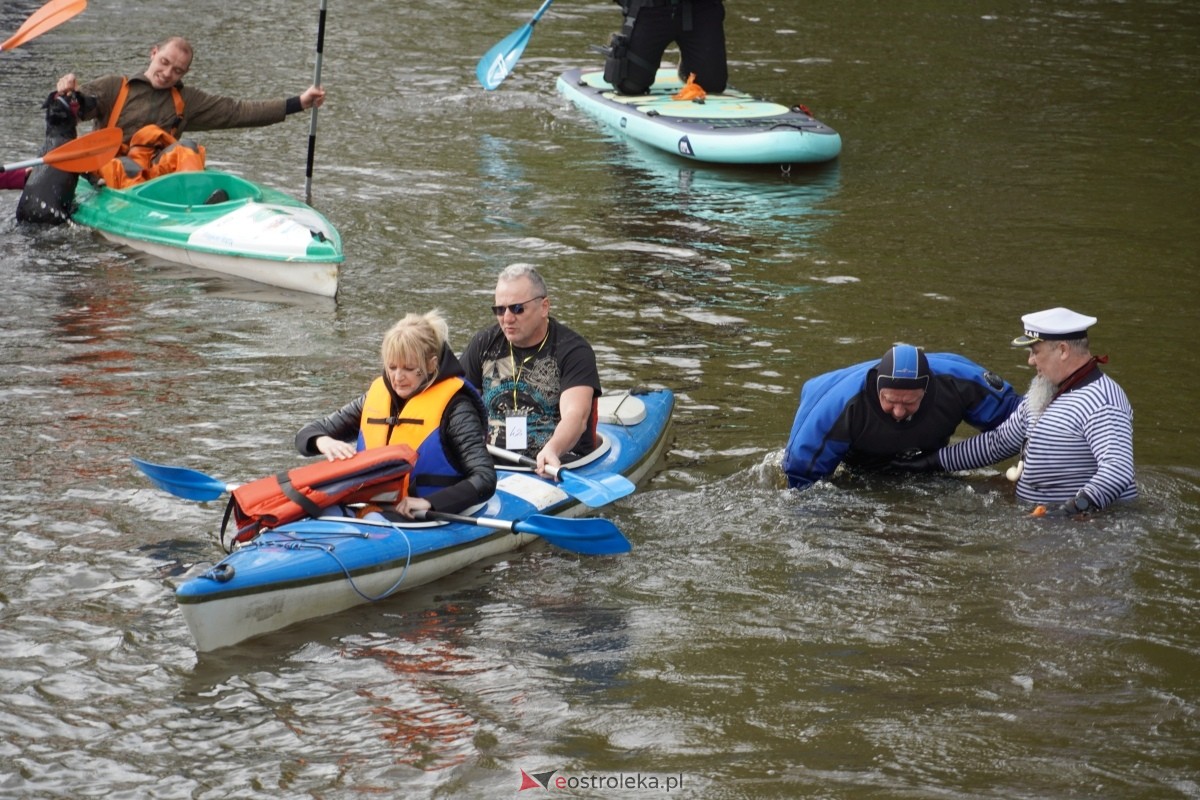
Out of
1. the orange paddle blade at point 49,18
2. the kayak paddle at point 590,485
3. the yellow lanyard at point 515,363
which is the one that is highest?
the orange paddle blade at point 49,18

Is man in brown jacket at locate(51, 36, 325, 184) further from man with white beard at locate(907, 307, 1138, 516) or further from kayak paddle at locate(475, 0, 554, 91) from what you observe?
man with white beard at locate(907, 307, 1138, 516)

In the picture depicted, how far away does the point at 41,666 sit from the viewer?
4.88 m

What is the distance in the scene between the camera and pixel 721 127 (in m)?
12.3

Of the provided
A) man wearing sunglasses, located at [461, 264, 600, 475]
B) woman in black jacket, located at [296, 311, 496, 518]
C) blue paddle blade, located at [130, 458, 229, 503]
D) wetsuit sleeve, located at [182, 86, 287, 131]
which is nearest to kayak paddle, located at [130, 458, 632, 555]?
woman in black jacket, located at [296, 311, 496, 518]

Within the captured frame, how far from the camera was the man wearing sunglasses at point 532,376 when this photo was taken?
591cm

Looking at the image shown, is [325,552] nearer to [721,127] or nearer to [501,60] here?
[721,127]

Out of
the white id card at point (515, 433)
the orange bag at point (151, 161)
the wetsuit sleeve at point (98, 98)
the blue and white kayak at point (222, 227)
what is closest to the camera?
the white id card at point (515, 433)

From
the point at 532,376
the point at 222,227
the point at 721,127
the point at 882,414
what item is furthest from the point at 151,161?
the point at 882,414

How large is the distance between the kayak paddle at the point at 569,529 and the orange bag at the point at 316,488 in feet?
0.79

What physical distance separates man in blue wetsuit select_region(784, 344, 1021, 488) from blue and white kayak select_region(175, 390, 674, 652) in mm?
897

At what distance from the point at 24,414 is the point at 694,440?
320 centimetres

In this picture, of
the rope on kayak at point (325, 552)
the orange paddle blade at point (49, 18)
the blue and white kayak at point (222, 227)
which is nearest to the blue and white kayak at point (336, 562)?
the rope on kayak at point (325, 552)

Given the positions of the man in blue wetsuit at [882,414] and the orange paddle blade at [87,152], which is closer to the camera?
the man in blue wetsuit at [882,414]

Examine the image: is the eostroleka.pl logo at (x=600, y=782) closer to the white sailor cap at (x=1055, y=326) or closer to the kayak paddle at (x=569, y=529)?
the kayak paddle at (x=569, y=529)
